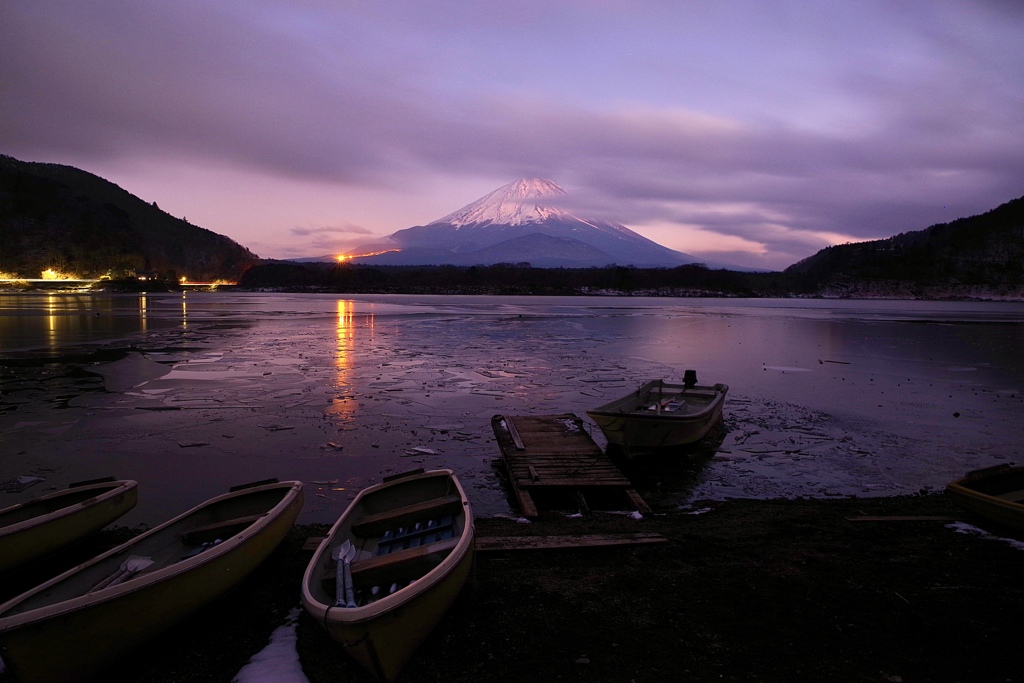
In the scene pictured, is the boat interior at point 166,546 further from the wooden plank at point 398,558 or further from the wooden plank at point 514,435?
the wooden plank at point 514,435

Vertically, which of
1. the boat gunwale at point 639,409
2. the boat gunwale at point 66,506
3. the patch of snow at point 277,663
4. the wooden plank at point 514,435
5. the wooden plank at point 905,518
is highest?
the boat gunwale at point 639,409

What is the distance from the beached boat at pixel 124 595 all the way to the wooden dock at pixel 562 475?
14.2ft

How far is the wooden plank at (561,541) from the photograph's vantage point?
24.3 feet

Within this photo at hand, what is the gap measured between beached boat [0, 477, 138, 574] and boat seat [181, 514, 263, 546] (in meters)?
1.63

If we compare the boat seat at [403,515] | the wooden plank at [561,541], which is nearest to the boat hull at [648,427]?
the wooden plank at [561,541]

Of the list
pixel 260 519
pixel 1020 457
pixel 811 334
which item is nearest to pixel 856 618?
pixel 260 519

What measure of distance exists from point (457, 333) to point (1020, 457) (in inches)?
1228

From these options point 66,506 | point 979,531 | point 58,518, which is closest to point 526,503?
point 58,518

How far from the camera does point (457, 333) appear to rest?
39500 millimetres

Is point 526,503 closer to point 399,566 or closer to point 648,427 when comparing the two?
→ point 399,566

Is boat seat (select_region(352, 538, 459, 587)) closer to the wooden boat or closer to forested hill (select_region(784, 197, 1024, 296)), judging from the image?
the wooden boat

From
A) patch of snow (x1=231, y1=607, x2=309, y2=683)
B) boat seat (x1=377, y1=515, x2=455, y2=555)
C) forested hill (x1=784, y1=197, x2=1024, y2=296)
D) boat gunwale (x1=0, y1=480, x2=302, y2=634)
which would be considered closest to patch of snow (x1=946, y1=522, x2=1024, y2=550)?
boat seat (x1=377, y1=515, x2=455, y2=555)

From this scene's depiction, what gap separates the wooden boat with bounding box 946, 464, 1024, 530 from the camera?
754 cm

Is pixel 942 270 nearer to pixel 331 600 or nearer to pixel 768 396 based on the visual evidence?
pixel 768 396
